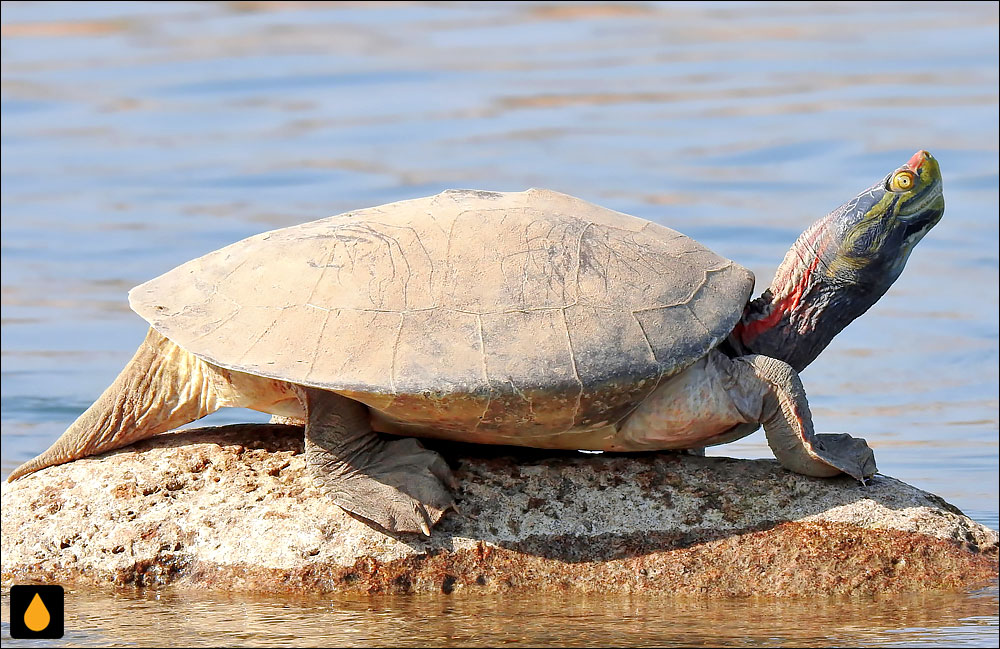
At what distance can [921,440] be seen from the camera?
436 inches

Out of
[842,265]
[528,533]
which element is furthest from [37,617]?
[842,265]

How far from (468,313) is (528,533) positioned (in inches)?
37.9

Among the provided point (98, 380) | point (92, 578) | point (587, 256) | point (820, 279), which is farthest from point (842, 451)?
point (98, 380)

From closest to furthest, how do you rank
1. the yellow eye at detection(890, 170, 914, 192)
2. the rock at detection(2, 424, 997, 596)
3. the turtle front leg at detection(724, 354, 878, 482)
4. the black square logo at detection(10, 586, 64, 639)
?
the black square logo at detection(10, 586, 64, 639)
the rock at detection(2, 424, 997, 596)
the turtle front leg at detection(724, 354, 878, 482)
the yellow eye at detection(890, 170, 914, 192)

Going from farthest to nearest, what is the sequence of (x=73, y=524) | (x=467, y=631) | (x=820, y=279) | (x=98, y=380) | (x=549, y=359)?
(x=98, y=380), (x=820, y=279), (x=73, y=524), (x=549, y=359), (x=467, y=631)

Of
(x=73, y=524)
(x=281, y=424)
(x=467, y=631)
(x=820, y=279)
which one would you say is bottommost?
(x=467, y=631)

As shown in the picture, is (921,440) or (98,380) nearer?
(921,440)

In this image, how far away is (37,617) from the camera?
5.78 meters

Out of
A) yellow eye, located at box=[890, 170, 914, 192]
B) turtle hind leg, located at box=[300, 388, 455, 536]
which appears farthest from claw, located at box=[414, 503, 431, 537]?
yellow eye, located at box=[890, 170, 914, 192]

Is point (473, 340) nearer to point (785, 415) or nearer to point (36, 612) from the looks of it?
point (785, 415)

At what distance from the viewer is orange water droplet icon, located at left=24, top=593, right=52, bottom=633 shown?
18.8 ft

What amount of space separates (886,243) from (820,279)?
342mm

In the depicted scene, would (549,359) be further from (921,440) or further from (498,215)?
(921,440)

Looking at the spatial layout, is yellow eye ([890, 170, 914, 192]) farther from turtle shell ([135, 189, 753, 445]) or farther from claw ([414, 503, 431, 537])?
claw ([414, 503, 431, 537])
